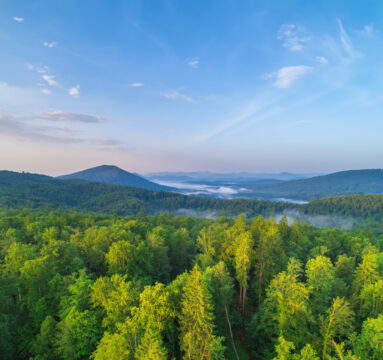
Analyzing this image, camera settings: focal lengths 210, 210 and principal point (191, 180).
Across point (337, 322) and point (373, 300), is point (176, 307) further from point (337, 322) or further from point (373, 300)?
point (373, 300)

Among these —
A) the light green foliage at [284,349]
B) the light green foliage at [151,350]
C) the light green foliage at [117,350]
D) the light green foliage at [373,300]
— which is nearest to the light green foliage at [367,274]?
the light green foliage at [373,300]

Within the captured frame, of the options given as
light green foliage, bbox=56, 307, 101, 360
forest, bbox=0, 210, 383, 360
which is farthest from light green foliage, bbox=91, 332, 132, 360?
light green foliage, bbox=56, 307, 101, 360

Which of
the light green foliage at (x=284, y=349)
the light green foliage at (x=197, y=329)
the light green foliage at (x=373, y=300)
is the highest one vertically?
the light green foliage at (x=197, y=329)

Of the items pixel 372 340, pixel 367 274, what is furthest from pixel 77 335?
pixel 367 274

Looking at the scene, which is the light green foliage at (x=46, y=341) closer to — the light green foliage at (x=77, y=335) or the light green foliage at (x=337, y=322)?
the light green foliage at (x=77, y=335)

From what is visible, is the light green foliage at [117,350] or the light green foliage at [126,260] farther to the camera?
the light green foliage at [126,260]

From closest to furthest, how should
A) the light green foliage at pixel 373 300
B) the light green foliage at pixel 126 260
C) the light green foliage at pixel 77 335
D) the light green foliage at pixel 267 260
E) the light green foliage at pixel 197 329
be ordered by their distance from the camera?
the light green foliage at pixel 197 329 < the light green foliage at pixel 77 335 < the light green foliage at pixel 373 300 < the light green foliage at pixel 126 260 < the light green foliage at pixel 267 260

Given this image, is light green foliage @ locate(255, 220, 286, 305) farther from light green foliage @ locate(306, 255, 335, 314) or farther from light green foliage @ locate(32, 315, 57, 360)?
light green foliage @ locate(32, 315, 57, 360)

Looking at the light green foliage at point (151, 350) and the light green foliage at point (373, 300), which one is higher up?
the light green foliage at point (151, 350)

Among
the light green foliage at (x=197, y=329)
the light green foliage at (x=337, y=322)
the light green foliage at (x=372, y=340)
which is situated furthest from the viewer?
the light green foliage at (x=337, y=322)
